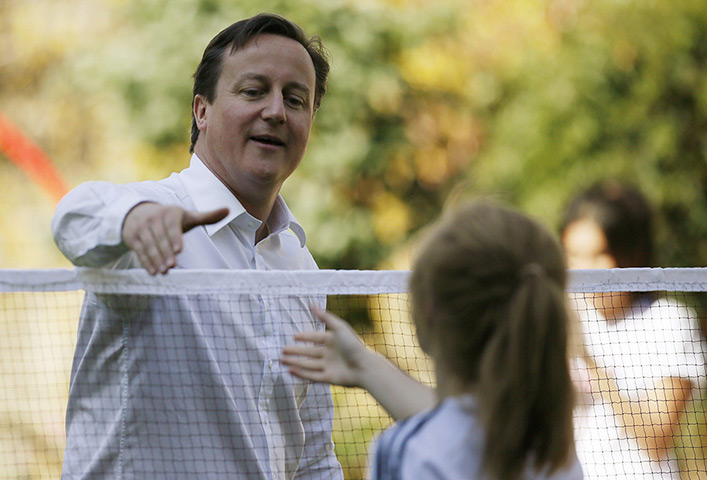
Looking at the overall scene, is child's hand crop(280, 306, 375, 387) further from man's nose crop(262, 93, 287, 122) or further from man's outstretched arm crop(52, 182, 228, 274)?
man's nose crop(262, 93, 287, 122)

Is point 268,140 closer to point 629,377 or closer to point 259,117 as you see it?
point 259,117

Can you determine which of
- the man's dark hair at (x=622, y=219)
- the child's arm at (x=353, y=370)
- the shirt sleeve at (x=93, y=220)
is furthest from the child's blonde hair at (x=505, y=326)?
the man's dark hair at (x=622, y=219)

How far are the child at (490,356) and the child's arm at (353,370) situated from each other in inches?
8.7

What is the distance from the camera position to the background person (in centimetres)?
320

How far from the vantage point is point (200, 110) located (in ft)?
9.67

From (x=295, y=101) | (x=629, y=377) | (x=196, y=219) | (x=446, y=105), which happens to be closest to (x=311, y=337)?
(x=196, y=219)

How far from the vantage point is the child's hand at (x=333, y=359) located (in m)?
1.92

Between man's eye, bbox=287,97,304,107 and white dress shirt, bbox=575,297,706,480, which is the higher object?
man's eye, bbox=287,97,304,107

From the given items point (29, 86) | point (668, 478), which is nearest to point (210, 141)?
point (668, 478)

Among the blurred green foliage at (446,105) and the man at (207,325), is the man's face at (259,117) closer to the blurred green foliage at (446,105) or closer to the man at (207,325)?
the man at (207,325)

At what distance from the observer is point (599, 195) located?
13.7 feet

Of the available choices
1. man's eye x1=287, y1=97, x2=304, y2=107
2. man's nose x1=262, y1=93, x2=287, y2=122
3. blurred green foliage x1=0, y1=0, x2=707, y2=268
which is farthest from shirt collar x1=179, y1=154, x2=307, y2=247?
blurred green foliage x1=0, y1=0, x2=707, y2=268

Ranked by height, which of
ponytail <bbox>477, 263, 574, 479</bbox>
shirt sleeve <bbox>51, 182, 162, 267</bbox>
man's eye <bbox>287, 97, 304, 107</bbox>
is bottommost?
ponytail <bbox>477, 263, 574, 479</bbox>

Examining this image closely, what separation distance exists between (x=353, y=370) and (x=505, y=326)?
1.57 feet
